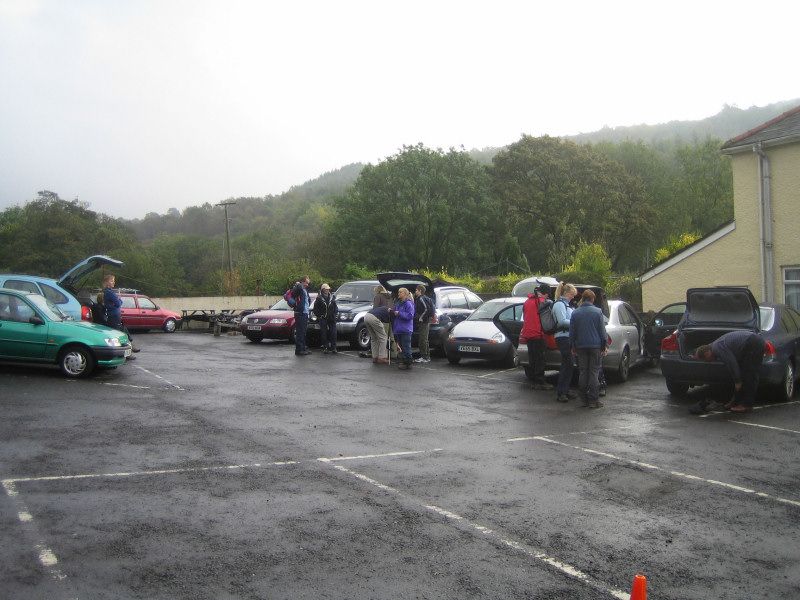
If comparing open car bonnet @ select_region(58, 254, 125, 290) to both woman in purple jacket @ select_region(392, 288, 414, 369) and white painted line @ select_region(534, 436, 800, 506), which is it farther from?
white painted line @ select_region(534, 436, 800, 506)

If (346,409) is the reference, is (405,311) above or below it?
above

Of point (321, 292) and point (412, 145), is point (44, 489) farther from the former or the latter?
point (412, 145)

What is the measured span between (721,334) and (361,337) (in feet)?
36.1

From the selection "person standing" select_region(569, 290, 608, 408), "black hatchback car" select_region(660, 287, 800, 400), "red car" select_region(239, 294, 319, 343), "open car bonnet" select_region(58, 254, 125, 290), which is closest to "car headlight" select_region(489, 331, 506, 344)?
"black hatchback car" select_region(660, 287, 800, 400)

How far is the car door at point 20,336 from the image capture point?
13.4 meters

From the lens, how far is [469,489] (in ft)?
22.5

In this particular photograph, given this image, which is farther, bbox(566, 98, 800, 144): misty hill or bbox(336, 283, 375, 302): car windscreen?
bbox(566, 98, 800, 144): misty hill

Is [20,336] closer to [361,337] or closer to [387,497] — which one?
[361,337]

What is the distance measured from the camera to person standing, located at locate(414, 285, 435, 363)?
18.1 meters

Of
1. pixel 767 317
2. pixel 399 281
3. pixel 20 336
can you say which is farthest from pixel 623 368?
pixel 20 336

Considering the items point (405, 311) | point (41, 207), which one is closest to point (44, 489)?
point (405, 311)

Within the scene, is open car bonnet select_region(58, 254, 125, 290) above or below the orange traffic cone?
above

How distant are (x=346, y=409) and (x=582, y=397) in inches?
151

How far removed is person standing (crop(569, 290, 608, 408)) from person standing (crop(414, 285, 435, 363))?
21.2 ft
